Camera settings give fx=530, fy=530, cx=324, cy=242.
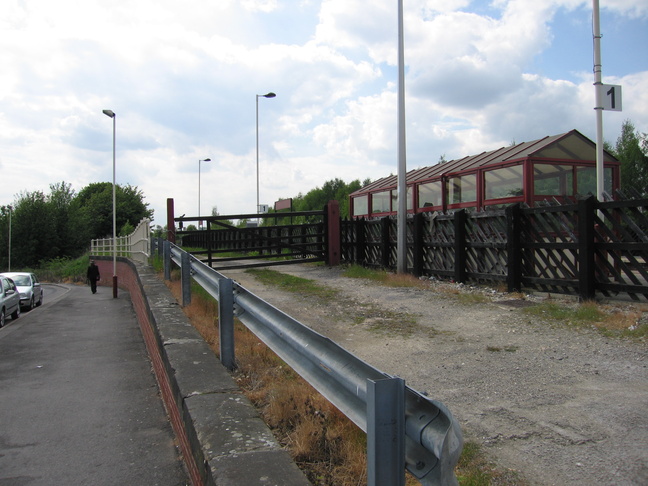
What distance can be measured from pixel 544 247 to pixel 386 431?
8.24 metres

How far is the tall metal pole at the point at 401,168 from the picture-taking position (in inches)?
515

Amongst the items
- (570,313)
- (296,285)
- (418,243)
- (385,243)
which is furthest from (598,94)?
(296,285)

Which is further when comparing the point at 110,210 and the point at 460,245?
the point at 110,210

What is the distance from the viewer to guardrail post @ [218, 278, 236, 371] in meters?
4.74

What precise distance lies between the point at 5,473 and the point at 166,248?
29.2 ft

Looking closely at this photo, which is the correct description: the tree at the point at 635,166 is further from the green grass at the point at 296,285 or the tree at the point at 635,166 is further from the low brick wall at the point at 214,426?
the low brick wall at the point at 214,426

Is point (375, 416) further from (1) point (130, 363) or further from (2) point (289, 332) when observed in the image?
(1) point (130, 363)

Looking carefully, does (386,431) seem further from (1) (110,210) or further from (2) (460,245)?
(1) (110,210)

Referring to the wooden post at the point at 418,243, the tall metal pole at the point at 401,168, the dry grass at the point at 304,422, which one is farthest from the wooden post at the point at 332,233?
the dry grass at the point at 304,422

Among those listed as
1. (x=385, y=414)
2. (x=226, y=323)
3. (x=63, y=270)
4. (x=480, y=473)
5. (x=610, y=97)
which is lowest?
(x=63, y=270)

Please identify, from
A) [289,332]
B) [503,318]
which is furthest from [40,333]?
[289,332]

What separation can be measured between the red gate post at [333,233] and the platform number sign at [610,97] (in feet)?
27.0

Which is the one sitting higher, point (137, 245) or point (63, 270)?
point (137, 245)

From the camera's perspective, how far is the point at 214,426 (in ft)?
10.3
